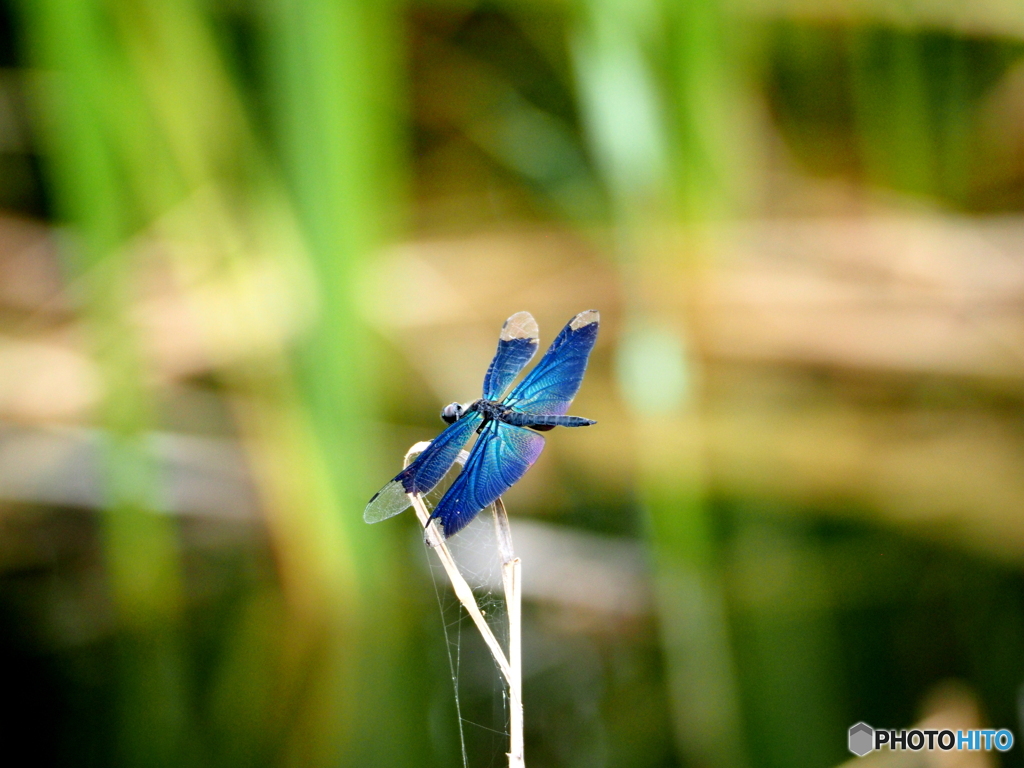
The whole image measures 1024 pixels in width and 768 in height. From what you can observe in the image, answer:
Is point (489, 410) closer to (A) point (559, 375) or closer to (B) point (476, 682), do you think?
(A) point (559, 375)

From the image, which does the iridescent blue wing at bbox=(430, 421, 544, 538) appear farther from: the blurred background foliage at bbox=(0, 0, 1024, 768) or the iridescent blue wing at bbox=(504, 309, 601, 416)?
the blurred background foliage at bbox=(0, 0, 1024, 768)

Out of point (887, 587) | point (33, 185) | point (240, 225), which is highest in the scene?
point (33, 185)

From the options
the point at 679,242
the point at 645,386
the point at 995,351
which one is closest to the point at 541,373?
the point at 645,386

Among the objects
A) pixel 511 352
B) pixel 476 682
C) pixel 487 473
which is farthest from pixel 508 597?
pixel 476 682

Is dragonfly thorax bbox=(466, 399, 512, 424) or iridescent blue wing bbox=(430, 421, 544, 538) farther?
dragonfly thorax bbox=(466, 399, 512, 424)

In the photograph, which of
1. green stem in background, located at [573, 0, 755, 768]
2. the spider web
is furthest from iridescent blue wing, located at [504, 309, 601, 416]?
green stem in background, located at [573, 0, 755, 768]

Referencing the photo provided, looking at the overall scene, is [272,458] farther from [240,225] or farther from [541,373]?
[541,373]
